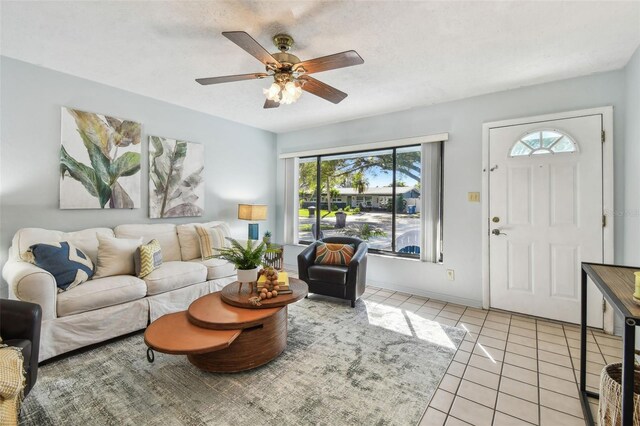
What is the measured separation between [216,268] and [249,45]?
2512mm

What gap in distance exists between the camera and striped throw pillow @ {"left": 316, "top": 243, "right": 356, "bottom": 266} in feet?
12.1

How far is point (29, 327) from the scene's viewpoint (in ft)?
5.38

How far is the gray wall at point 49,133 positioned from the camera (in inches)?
104

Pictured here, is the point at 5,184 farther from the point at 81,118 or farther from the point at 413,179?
the point at 413,179

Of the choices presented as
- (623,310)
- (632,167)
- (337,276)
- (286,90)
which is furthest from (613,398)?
(286,90)

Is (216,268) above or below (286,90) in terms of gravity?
below

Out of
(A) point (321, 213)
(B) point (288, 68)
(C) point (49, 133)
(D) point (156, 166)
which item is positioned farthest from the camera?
(A) point (321, 213)


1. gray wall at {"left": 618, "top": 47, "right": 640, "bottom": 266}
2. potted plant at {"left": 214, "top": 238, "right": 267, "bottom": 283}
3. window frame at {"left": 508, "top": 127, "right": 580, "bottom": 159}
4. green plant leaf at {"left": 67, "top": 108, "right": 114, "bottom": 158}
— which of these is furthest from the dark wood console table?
green plant leaf at {"left": 67, "top": 108, "right": 114, "bottom": 158}

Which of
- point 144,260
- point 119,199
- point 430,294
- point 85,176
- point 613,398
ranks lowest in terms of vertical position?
point 430,294

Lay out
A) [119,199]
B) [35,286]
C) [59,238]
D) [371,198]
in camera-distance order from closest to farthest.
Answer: [35,286], [59,238], [119,199], [371,198]

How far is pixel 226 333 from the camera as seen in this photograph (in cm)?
192

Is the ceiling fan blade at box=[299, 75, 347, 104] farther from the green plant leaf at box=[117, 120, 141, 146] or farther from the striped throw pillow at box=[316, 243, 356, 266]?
the green plant leaf at box=[117, 120, 141, 146]

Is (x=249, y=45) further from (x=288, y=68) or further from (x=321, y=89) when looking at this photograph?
(x=321, y=89)

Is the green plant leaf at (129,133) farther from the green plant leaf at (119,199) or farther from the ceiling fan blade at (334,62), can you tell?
the ceiling fan blade at (334,62)
